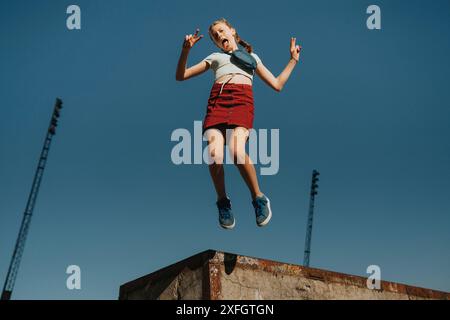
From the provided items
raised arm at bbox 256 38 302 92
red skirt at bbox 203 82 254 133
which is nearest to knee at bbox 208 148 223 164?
red skirt at bbox 203 82 254 133

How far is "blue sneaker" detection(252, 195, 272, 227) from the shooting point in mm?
3826

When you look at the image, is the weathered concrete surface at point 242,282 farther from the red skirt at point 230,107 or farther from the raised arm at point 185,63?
the raised arm at point 185,63

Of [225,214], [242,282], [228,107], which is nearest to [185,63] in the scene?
[228,107]

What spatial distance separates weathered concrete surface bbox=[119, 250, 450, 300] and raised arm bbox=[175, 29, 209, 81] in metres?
1.73

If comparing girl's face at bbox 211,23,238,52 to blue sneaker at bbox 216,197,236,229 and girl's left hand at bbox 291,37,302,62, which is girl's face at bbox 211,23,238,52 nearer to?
girl's left hand at bbox 291,37,302,62

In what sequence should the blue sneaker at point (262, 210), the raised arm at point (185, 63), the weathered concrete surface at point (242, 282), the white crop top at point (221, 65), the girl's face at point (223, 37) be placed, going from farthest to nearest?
the girl's face at point (223, 37) → the white crop top at point (221, 65) → the raised arm at point (185, 63) → the blue sneaker at point (262, 210) → the weathered concrete surface at point (242, 282)

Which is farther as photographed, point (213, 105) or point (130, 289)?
point (130, 289)

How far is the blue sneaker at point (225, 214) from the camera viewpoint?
3.88m

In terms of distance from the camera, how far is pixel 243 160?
12.6 feet

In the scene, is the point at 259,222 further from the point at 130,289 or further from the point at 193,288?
the point at 130,289

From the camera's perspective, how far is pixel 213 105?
13.4 feet

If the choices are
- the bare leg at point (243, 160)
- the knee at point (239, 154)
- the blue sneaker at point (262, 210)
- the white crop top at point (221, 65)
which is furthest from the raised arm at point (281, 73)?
the blue sneaker at point (262, 210)

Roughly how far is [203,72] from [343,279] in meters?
2.39
